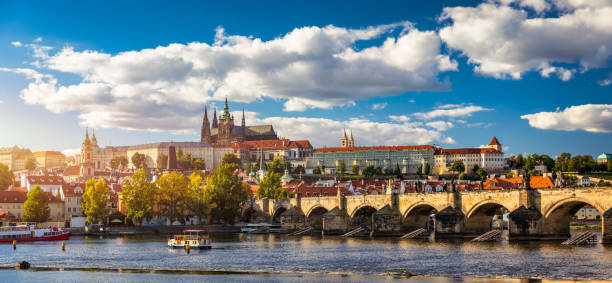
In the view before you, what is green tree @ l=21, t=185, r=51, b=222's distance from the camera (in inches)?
2904

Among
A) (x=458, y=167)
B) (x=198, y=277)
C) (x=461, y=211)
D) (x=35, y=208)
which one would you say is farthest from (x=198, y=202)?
(x=458, y=167)

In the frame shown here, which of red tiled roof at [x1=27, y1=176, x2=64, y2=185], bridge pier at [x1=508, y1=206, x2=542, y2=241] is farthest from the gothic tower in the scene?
bridge pier at [x1=508, y1=206, x2=542, y2=241]

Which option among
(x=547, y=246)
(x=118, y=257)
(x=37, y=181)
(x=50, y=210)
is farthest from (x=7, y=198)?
(x=547, y=246)

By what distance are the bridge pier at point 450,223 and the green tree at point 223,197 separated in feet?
106

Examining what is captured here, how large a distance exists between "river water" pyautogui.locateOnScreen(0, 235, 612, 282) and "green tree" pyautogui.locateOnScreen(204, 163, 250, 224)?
24.9m

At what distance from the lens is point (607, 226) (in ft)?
139

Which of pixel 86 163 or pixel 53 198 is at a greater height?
pixel 86 163

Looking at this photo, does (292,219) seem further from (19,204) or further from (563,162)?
(563,162)

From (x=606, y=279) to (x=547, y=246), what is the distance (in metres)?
15.3

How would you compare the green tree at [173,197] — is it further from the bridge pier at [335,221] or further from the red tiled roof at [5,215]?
the bridge pier at [335,221]

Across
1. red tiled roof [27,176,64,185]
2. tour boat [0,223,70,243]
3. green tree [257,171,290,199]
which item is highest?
red tiled roof [27,176,64,185]

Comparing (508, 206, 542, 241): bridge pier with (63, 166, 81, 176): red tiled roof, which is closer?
(508, 206, 542, 241): bridge pier

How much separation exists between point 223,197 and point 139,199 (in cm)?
1039

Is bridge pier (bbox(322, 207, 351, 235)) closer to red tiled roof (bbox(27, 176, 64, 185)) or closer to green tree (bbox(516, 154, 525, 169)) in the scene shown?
red tiled roof (bbox(27, 176, 64, 185))
